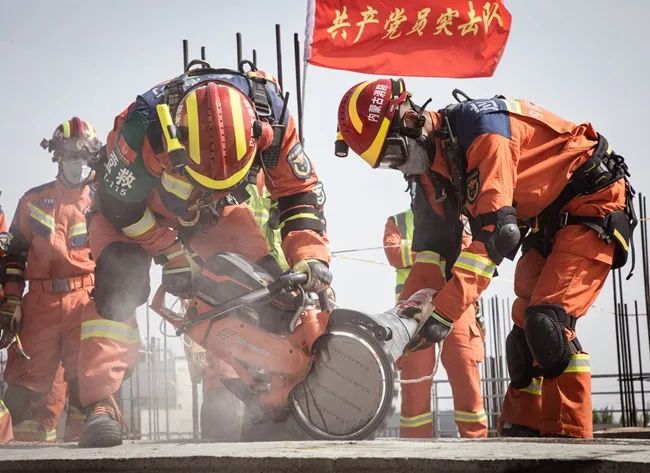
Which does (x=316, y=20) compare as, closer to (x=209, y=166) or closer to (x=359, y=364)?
(x=209, y=166)

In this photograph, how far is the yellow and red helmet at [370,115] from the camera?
6188mm

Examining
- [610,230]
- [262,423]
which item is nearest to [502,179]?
[610,230]

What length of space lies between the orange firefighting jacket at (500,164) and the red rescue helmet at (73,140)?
15.0ft

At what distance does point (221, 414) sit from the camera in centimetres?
713

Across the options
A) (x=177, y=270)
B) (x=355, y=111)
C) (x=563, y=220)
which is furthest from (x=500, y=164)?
(x=177, y=270)

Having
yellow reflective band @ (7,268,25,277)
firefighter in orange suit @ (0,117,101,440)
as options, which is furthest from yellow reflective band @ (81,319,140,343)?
firefighter in orange suit @ (0,117,101,440)

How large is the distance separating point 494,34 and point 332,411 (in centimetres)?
688

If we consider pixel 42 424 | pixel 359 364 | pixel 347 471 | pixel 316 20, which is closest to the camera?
pixel 347 471

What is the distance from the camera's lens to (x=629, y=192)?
20.7ft

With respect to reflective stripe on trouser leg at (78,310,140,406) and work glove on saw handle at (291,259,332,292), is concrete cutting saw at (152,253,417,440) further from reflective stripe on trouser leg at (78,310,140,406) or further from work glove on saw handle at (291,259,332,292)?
reflective stripe on trouser leg at (78,310,140,406)

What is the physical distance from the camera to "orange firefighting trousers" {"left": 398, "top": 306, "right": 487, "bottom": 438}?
779 centimetres

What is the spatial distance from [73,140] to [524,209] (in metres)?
5.25

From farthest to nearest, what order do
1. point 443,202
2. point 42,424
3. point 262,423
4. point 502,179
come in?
point 42,424
point 443,202
point 262,423
point 502,179

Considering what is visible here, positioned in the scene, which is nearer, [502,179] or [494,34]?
[502,179]
